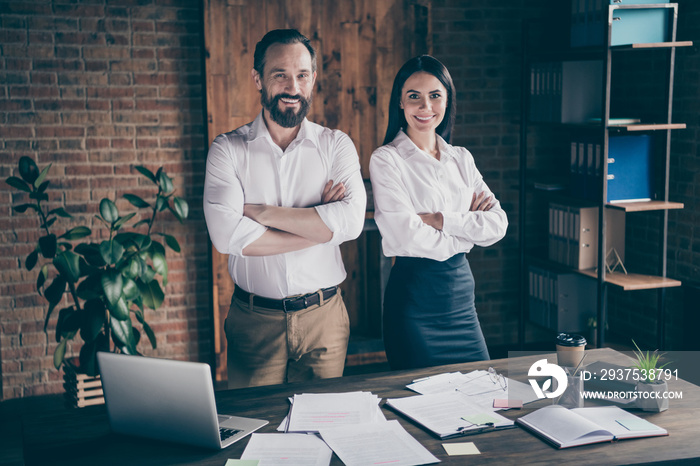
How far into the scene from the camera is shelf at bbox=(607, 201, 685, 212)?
3.70 metres

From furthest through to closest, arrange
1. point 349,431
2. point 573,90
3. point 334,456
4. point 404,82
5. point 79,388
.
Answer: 1. point 573,90
2. point 79,388
3. point 404,82
4. point 349,431
5. point 334,456

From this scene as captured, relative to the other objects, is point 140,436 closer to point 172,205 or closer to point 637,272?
point 172,205

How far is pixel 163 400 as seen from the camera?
1.74 m

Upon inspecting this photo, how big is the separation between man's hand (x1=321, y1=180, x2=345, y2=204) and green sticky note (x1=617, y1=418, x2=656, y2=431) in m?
1.26

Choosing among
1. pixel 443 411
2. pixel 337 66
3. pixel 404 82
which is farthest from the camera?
pixel 337 66

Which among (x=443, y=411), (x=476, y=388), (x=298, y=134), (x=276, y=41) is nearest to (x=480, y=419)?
(x=443, y=411)

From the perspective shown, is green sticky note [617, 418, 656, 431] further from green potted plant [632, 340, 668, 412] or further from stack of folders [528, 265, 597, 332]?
stack of folders [528, 265, 597, 332]

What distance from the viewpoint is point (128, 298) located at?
11.5 ft

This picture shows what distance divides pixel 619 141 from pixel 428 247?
5.78 feet

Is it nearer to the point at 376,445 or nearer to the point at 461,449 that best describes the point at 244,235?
the point at 376,445

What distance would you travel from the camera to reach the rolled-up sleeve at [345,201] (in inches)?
102

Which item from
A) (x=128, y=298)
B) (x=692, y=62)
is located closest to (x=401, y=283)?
(x=128, y=298)

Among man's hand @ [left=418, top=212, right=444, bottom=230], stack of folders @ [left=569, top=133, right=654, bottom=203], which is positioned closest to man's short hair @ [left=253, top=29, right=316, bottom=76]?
man's hand @ [left=418, top=212, right=444, bottom=230]

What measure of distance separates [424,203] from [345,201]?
0.34 meters
